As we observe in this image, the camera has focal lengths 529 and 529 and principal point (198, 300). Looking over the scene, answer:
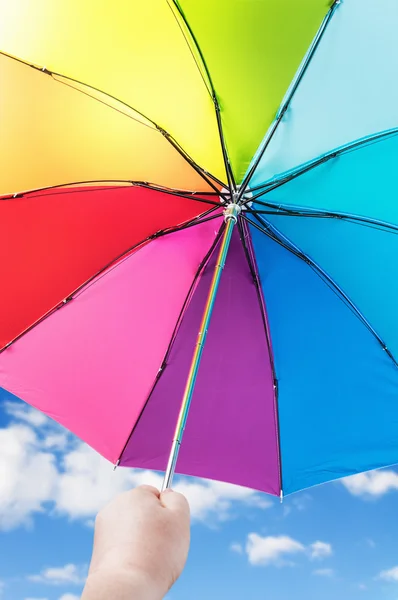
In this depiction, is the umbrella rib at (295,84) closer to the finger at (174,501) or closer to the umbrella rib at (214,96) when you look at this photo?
the umbrella rib at (214,96)

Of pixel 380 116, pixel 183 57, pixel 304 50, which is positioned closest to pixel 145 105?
pixel 183 57

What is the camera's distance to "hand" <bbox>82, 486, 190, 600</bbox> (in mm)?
851

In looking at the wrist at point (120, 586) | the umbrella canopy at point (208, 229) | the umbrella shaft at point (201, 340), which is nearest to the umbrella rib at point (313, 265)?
the umbrella canopy at point (208, 229)

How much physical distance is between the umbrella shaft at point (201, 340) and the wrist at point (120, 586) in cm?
89

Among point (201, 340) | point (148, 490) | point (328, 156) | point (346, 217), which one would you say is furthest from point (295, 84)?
point (148, 490)

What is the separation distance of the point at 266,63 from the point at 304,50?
195 millimetres

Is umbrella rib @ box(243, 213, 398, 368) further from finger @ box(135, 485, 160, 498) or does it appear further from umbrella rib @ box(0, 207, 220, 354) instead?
finger @ box(135, 485, 160, 498)

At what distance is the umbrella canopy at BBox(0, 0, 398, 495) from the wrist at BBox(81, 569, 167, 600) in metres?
1.45

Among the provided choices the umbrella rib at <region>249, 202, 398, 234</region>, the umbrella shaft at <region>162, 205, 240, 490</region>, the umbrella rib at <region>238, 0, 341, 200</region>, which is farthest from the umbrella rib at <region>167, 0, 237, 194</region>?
the umbrella rib at <region>249, 202, 398, 234</region>

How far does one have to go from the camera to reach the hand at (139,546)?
85 centimetres

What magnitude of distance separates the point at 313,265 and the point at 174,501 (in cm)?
223

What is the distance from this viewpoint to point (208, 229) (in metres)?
3.18

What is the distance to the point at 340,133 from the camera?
2.73m

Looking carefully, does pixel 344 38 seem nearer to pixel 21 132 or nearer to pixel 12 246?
pixel 21 132
